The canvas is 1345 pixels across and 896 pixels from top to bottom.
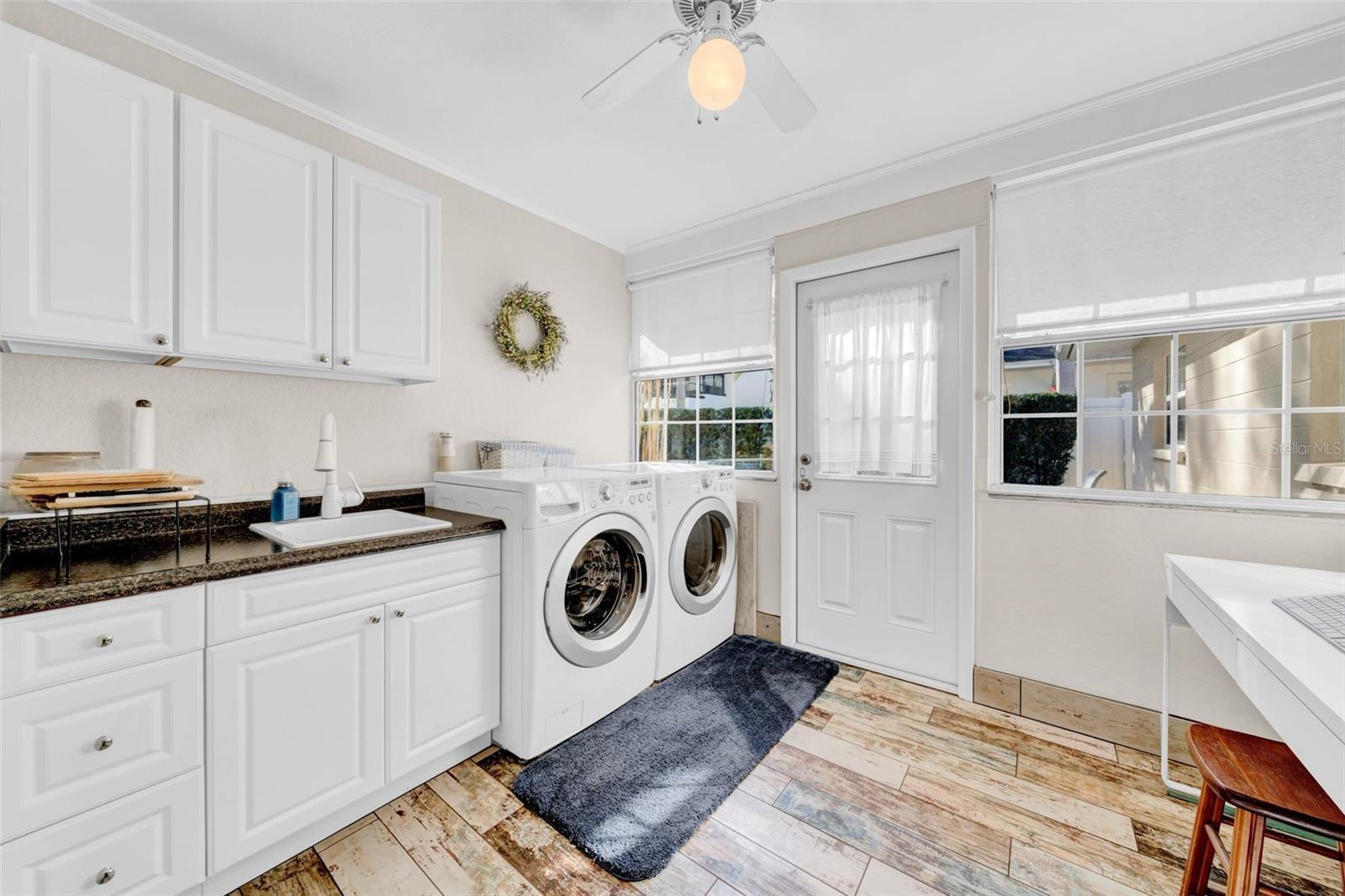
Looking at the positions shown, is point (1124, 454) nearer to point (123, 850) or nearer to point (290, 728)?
point (290, 728)

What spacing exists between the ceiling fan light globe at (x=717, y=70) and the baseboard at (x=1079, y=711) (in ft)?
8.15

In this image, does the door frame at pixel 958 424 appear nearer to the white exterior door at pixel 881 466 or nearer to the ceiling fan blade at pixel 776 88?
the white exterior door at pixel 881 466

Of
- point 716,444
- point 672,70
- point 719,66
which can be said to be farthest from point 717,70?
point 716,444

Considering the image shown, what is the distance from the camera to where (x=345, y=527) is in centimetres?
203

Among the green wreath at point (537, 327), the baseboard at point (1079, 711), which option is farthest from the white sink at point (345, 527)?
the baseboard at point (1079, 711)

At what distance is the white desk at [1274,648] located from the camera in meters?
0.85

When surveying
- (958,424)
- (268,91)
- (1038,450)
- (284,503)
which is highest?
(268,91)

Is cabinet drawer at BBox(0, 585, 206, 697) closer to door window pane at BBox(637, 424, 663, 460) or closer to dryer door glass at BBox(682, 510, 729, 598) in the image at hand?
dryer door glass at BBox(682, 510, 729, 598)

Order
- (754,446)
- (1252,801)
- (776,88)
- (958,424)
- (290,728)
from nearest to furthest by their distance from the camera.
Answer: (1252,801) → (290,728) → (776,88) → (958,424) → (754,446)

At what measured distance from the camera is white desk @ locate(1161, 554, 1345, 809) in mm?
849

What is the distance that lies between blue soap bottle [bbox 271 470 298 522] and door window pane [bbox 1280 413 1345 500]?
3.54 metres

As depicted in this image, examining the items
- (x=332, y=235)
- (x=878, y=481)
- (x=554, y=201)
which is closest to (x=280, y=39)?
(x=332, y=235)

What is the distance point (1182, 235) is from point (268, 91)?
348 centimetres

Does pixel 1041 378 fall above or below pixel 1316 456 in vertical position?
above
